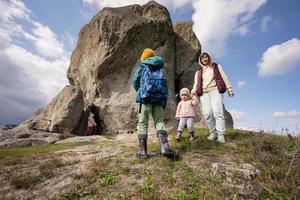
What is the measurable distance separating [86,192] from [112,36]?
14.6 metres

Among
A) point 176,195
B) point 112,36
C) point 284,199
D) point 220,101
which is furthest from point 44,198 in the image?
point 112,36

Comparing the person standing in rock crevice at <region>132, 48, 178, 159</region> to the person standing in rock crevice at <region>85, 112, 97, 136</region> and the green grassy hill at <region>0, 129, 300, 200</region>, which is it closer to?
the green grassy hill at <region>0, 129, 300, 200</region>

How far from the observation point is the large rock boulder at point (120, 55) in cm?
1764

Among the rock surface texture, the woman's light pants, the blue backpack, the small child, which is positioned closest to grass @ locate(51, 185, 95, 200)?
the blue backpack

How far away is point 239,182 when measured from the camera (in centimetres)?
459

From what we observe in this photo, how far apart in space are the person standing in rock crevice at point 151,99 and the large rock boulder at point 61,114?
39.3ft

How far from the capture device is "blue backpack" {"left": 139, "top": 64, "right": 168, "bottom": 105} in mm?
6070

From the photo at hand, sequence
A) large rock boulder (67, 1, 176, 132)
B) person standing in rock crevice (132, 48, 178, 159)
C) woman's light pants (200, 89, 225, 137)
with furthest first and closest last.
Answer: large rock boulder (67, 1, 176, 132)
woman's light pants (200, 89, 225, 137)
person standing in rock crevice (132, 48, 178, 159)

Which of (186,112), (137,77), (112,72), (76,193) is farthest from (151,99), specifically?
(112,72)

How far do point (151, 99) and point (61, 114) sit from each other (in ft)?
41.1

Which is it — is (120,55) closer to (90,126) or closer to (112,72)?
(112,72)

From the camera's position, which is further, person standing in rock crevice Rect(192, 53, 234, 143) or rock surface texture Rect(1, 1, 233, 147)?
rock surface texture Rect(1, 1, 233, 147)

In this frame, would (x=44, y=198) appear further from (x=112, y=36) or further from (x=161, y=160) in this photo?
(x=112, y=36)

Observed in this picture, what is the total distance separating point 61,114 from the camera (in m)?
17.0
